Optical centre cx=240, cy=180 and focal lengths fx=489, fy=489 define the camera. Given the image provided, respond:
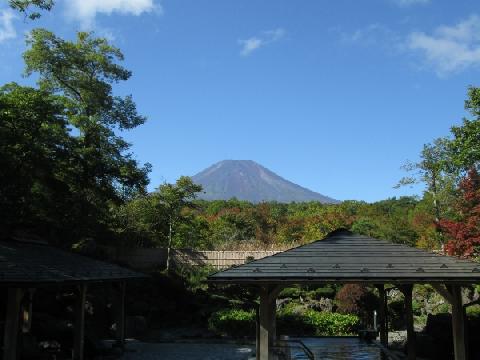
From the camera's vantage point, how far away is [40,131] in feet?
65.3

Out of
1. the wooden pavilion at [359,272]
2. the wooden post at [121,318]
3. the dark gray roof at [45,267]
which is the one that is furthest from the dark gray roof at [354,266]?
the wooden post at [121,318]

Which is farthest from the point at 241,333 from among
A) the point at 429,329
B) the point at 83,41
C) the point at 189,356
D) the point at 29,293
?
the point at 83,41

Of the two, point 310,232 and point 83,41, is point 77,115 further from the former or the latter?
point 310,232

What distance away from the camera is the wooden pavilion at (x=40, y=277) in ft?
32.4

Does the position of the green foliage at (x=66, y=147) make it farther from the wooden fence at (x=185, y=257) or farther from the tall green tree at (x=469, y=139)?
the tall green tree at (x=469, y=139)

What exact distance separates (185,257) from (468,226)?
52.6 ft

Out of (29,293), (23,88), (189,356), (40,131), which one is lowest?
(189,356)

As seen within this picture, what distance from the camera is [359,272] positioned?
9523 millimetres

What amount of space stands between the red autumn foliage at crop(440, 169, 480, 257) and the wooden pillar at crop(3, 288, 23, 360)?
52.8ft

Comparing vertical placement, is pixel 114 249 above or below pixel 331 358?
above

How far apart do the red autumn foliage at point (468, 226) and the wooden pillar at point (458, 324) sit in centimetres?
1004

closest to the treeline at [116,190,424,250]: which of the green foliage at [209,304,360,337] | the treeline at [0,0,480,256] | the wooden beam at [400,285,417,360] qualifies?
the treeline at [0,0,480,256]

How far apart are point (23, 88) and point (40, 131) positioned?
2063 mm

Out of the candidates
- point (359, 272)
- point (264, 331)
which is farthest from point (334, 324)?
point (264, 331)
